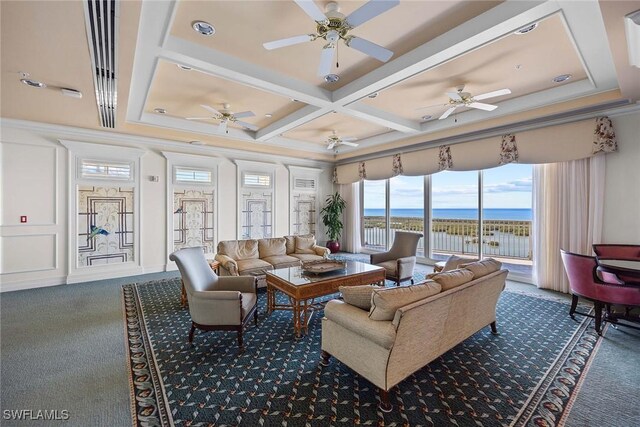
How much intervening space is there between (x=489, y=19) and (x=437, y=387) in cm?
314

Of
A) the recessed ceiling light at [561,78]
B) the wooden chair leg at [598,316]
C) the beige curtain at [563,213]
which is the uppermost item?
the recessed ceiling light at [561,78]

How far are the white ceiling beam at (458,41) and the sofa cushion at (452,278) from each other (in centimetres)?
215

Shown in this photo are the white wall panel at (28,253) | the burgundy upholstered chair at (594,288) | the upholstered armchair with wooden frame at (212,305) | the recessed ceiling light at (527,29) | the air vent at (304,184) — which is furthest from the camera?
the air vent at (304,184)

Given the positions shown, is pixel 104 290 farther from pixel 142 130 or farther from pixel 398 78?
pixel 398 78

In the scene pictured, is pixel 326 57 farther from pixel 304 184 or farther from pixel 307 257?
pixel 304 184

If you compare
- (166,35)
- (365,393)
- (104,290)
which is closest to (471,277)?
(365,393)

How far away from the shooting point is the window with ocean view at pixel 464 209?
538 centimetres

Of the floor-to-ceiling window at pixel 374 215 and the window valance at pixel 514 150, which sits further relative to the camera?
the floor-to-ceiling window at pixel 374 215

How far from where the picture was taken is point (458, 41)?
2.58 meters

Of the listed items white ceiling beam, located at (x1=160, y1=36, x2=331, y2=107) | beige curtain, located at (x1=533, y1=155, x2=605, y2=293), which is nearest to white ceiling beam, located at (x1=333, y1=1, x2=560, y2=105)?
white ceiling beam, located at (x1=160, y1=36, x2=331, y2=107)

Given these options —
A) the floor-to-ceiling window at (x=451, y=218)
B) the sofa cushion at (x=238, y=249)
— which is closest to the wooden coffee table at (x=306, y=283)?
the sofa cushion at (x=238, y=249)

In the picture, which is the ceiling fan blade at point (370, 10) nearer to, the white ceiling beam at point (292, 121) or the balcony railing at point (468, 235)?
the white ceiling beam at point (292, 121)

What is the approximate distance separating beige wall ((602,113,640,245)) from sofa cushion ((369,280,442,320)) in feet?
12.7

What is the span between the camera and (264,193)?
286 inches
